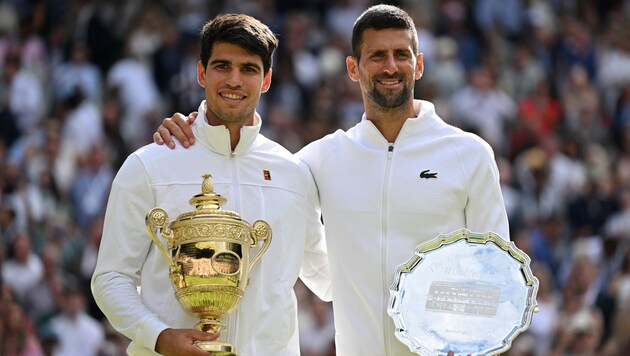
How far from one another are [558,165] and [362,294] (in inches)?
308

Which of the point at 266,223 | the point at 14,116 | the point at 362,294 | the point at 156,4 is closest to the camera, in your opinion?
the point at 266,223

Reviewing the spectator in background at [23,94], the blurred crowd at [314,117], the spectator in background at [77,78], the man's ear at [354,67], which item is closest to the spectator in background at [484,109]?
the blurred crowd at [314,117]

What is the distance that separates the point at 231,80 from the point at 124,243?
0.78 m

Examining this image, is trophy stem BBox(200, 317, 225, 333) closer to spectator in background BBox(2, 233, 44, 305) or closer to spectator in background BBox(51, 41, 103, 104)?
spectator in background BBox(2, 233, 44, 305)

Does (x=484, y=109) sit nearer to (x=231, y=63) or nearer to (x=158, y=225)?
(x=231, y=63)

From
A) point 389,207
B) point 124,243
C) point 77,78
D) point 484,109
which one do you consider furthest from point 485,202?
point 484,109

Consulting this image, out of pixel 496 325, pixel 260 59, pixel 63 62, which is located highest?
pixel 63 62

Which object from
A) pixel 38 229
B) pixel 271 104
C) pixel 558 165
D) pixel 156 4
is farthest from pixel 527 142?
pixel 38 229

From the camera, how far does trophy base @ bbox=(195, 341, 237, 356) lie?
6125mm

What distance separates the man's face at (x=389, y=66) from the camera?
22.4 feet

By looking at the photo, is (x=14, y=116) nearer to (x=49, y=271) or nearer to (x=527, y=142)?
(x=49, y=271)

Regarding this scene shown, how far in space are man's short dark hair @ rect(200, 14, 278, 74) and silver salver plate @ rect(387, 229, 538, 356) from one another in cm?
103

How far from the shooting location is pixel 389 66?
22.4ft

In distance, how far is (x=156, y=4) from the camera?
15.2 meters
